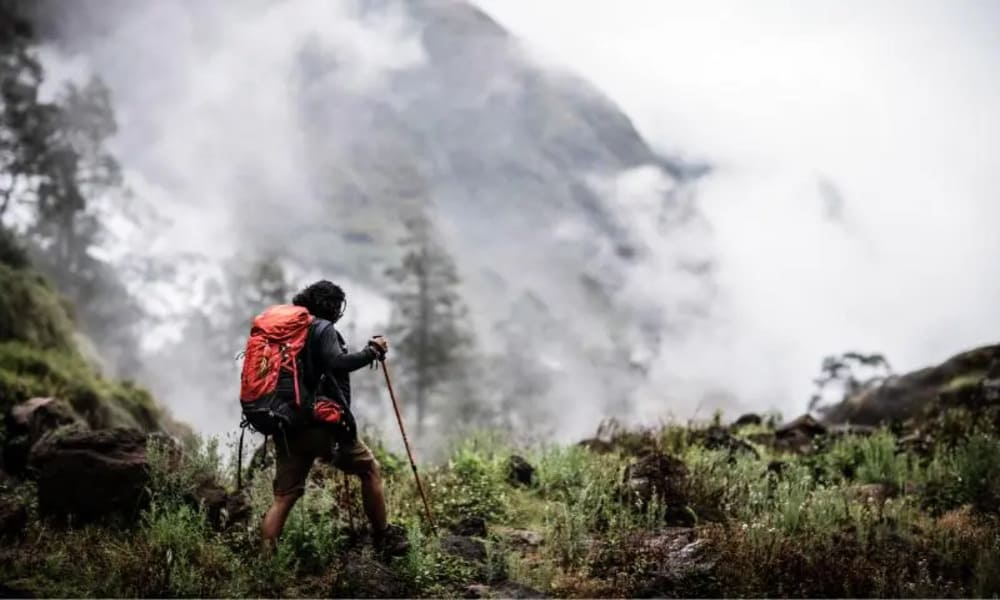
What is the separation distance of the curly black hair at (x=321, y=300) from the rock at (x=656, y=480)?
134 inches

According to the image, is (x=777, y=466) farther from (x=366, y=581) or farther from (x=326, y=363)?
(x=326, y=363)

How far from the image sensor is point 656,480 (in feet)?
27.1

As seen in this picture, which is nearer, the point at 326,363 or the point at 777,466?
the point at 326,363

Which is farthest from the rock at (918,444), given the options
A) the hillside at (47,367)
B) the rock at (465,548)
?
the hillside at (47,367)

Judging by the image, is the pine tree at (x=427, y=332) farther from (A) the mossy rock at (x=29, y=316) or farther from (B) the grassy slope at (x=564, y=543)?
(B) the grassy slope at (x=564, y=543)

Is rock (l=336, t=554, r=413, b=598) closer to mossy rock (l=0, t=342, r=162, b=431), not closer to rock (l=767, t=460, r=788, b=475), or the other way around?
rock (l=767, t=460, r=788, b=475)

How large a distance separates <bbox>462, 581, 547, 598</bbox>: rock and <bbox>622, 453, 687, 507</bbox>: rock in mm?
2041

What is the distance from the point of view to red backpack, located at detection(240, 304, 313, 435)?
19.6ft

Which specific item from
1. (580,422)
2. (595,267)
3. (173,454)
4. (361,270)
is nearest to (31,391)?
(173,454)

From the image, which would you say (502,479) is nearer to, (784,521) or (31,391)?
(784,521)

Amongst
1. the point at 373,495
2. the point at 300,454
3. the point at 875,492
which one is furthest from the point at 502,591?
the point at 875,492

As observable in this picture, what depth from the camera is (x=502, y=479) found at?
951 centimetres

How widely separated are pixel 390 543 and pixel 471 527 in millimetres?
1120

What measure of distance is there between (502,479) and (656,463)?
1937mm
